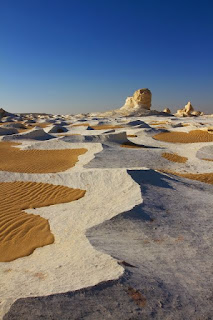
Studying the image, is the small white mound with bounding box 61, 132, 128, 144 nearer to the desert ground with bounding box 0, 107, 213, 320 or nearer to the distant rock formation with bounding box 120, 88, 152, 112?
the desert ground with bounding box 0, 107, 213, 320

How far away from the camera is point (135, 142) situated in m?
19.9

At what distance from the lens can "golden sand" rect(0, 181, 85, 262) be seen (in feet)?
16.7

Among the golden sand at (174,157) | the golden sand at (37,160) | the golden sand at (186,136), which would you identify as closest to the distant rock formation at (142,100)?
the golden sand at (186,136)

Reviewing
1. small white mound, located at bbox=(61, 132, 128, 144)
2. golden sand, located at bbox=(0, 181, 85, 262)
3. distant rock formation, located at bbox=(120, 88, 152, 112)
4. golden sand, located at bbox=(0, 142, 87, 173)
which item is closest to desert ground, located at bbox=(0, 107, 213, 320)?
golden sand, located at bbox=(0, 181, 85, 262)

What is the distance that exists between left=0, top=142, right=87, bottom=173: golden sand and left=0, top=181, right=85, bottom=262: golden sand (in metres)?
2.89

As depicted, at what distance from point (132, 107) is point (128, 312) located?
59.7m

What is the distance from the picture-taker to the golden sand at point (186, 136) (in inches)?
817

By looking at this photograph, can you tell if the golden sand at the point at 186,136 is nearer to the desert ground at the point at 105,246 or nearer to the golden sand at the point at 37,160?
the golden sand at the point at 37,160

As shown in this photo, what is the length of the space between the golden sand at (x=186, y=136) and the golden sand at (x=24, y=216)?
46.2 feet

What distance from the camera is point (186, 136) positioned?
2191cm

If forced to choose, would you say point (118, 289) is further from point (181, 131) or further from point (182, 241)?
point (181, 131)

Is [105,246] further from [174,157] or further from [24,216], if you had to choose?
[174,157]

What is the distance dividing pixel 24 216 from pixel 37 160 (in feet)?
26.2

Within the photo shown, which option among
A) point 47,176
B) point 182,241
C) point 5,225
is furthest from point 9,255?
point 47,176
